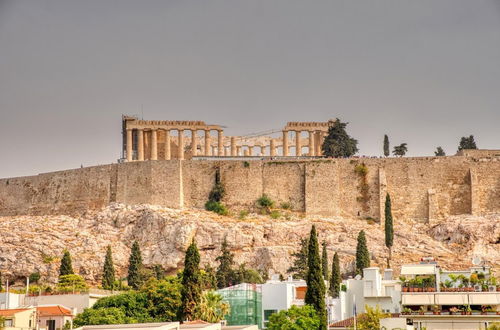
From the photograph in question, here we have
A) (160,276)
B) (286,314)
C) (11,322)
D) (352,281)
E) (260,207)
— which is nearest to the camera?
(11,322)

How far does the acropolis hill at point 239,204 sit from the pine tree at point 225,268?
4.49ft

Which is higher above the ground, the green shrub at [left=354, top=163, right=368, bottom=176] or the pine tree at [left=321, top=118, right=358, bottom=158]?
the pine tree at [left=321, top=118, right=358, bottom=158]

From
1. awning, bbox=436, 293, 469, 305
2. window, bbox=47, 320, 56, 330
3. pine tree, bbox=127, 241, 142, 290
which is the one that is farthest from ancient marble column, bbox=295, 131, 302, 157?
awning, bbox=436, 293, 469, 305

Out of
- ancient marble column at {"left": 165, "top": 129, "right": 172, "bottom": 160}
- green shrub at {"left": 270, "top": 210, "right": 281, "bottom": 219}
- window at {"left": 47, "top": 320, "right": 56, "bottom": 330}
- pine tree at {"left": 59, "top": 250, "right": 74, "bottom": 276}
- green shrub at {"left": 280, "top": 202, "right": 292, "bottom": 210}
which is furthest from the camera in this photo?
ancient marble column at {"left": 165, "top": 129, "right": 172, "bottom": 160}

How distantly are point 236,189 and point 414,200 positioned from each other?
11.5 m

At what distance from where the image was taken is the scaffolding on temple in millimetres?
63469

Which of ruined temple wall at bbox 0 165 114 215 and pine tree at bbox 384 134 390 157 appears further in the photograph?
pine tree at bbox 384 134 390 157

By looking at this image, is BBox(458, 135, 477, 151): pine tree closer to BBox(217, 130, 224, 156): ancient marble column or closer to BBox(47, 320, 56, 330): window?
BBox(217, 130, 224, 156): ancient marble column

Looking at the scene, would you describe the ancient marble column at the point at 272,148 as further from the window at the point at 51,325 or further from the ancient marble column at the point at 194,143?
the window at the point at 51,325

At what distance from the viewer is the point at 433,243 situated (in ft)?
267

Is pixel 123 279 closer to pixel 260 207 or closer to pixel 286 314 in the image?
pixel 260 207

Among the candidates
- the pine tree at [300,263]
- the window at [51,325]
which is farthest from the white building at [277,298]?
the window at [51,325]

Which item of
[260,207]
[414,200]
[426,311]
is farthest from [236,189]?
[426,311]

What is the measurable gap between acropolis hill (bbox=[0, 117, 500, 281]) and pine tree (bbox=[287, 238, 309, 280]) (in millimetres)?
904
